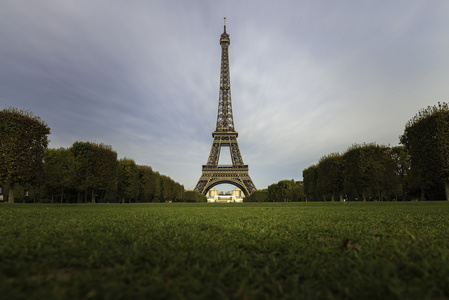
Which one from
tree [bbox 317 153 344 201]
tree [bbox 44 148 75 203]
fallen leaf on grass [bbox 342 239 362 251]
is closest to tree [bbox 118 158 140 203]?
tree [bbox 44 148 75 203]

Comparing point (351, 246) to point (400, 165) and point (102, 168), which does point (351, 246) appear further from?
point (400, 165)

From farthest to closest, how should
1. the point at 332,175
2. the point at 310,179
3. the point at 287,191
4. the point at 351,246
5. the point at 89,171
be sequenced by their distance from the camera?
the point at 287,191, the point at 310,179, the point at 332,175, the point at 89,171, the point at 351,246

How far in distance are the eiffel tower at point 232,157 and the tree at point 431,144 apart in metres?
35.8

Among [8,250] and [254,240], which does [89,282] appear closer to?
[8,250]

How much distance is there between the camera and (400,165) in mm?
35094

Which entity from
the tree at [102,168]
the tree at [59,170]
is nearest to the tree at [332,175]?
the tree at [102,168]

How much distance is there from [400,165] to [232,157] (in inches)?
1362

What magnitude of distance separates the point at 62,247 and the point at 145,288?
5.35 feet

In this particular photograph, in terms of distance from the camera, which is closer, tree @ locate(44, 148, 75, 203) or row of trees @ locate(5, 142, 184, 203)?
row of trees @ locate(5, 142, 184, 203)

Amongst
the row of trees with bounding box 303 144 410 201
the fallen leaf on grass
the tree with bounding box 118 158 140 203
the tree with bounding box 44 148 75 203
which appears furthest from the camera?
the tree with bounding box 118 158 140 203

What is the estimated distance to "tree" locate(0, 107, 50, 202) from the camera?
1889cm

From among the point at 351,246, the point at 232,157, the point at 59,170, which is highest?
the point at 232,157

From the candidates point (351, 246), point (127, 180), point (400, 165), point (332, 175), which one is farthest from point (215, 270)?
point (400, 165)

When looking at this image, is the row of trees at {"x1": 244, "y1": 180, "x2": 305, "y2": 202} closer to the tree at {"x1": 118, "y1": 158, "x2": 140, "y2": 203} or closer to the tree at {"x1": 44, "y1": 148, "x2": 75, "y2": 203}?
the tree at {"x1": 118, "y1": 158, "x2": 140, "y2": 203}
